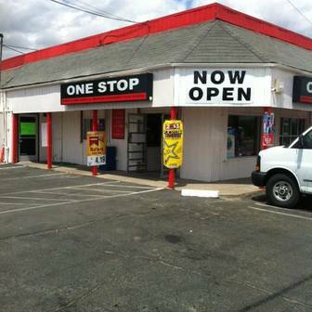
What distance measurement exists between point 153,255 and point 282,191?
4911 millimetres

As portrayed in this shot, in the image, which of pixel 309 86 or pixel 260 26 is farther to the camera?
pixel 260 26

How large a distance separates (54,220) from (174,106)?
17.2ft

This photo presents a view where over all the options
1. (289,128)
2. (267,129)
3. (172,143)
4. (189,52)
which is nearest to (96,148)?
(172,143)

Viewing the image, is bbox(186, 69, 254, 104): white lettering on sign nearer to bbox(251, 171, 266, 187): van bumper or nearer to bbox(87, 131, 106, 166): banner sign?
bbox(251, 171, 266, 187): van bumper

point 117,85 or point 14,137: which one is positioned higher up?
point 117,85

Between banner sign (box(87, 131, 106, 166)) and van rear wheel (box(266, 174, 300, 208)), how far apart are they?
6.88 meters

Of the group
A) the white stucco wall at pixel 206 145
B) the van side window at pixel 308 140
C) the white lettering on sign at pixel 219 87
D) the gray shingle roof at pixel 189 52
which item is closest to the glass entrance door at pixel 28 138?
the gray shingle roof at pixel 189 52

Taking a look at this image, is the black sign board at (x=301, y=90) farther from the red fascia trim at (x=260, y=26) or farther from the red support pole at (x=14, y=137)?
the red support pole at (x=14, y=137)

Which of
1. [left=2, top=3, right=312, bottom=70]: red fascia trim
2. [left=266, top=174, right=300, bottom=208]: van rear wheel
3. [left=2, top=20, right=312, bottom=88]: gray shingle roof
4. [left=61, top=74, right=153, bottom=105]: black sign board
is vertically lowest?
[left=266, top=174, right=300, bottom=208]: van rear wheel

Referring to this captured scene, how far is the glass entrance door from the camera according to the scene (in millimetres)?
20609

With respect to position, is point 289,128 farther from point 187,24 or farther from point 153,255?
point 153,255

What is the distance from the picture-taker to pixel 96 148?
49.8 ft

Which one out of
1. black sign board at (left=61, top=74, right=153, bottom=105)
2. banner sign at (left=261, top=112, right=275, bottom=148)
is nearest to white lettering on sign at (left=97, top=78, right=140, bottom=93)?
black sign board at (left=61, top=74, right=153, bottom=105)

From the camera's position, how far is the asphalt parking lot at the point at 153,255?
458cm
